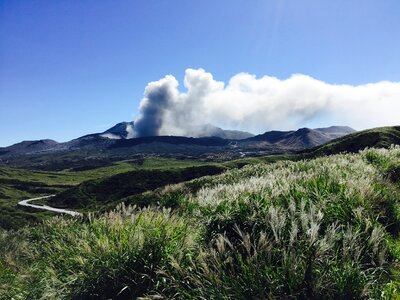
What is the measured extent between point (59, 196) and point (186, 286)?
186 m

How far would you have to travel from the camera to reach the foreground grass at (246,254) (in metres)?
5.22

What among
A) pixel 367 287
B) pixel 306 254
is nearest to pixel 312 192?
pixel 306 254

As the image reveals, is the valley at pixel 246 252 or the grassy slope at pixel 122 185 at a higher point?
the valley at pixel 246 252

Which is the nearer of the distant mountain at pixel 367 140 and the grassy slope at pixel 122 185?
the distant mountain at pixel 367 140

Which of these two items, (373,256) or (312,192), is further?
(312,192)

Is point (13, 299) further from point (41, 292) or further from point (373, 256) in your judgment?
point (373, 256)

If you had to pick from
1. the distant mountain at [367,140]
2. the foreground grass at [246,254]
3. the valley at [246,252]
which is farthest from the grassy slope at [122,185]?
the foreground grass at [246,254]

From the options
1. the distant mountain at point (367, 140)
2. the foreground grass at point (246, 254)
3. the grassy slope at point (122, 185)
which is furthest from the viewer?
the grassy slope at point (122, 185)

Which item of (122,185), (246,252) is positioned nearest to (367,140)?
(122,185)

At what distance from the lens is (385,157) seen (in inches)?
677

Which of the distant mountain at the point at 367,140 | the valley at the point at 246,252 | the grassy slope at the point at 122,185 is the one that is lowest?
the grassy slope at the point at 122,185

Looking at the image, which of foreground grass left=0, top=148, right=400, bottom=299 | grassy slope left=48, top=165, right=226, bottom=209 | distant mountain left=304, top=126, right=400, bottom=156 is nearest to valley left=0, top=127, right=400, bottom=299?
foreground grass left=0, top=148, right=400, bottom=299

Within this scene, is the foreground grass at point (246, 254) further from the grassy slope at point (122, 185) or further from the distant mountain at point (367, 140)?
the grassy slope at point (122, 185)

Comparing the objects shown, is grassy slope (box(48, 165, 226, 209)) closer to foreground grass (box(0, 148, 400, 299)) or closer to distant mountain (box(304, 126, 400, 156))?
distant mountain (box(304, 126, 400, 156))
